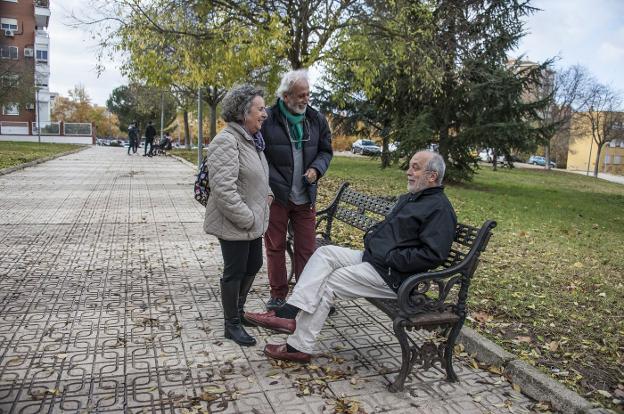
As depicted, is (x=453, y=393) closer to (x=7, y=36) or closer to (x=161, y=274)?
(x=161, y=274)

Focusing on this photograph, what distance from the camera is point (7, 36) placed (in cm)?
5484

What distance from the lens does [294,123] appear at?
13.8ft

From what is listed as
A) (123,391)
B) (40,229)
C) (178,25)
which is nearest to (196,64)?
(178,25)

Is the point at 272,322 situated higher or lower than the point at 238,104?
lower

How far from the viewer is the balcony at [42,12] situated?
182 feet

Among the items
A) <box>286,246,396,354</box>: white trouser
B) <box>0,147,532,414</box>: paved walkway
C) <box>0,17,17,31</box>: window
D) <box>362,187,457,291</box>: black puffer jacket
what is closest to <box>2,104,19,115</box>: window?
<box>0,17,17,31</box>: window

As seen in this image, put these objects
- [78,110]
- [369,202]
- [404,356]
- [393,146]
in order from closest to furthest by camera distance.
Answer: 1. [404,356]
2. [369,202]
3. [393,146]
4. [78,110]

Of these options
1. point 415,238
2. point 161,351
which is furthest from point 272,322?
point 415,238

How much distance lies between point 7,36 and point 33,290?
60.3m

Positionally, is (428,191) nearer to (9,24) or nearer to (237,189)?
(237,189)

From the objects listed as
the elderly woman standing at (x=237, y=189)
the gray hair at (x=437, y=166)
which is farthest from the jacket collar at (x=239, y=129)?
the gray hair at (x=437, y=166)

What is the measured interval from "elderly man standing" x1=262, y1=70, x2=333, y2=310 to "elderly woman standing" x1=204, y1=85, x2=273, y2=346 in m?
0.27

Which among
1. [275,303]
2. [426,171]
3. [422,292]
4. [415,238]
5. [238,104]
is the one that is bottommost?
[275,303]

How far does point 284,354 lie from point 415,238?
118 cm
